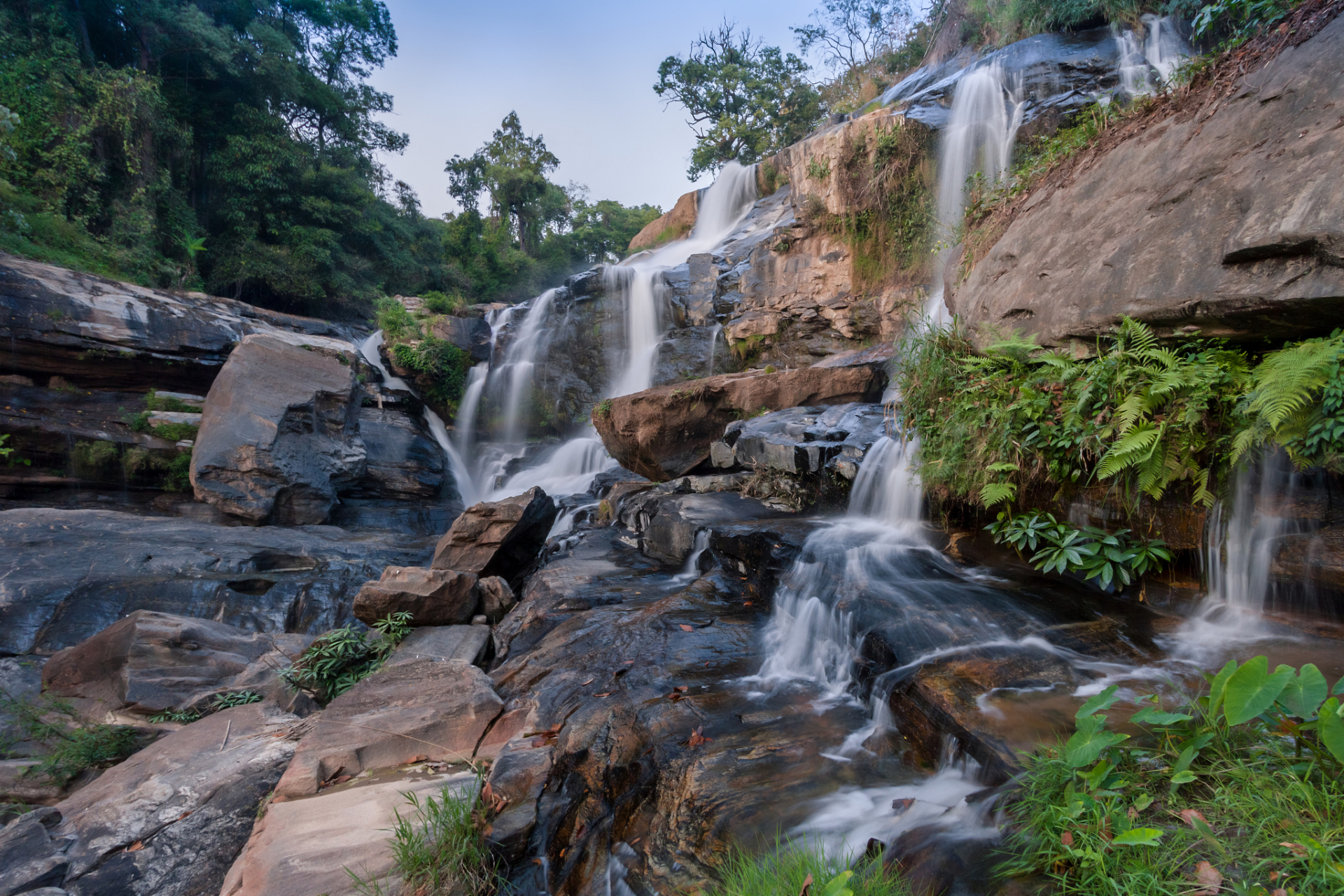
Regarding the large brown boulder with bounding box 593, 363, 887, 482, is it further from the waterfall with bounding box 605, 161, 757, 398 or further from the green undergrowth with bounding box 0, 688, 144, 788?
Result: the green undergrowth with bounding box 0, 688, 144, 788

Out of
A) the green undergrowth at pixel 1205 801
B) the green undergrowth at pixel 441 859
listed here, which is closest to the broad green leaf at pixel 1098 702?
the green undergrowth at pixel 1205 801

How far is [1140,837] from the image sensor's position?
1.83 meters

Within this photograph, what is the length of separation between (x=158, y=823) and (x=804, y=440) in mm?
6887

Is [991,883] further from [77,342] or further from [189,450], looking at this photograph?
[77,342]

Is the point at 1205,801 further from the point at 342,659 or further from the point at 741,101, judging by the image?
the point at 741,101

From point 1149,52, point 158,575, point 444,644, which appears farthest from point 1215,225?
point 158,575

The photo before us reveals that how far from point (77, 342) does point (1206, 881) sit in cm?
1589

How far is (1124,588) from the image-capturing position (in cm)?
415

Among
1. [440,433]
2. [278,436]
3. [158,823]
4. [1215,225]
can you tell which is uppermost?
[1215,225]

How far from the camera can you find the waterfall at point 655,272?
50.7ft

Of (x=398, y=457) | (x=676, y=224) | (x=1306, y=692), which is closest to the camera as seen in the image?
(x=1306, y=692)

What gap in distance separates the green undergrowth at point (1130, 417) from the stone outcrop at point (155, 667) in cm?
643

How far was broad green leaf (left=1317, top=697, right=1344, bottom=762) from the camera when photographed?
1746mm

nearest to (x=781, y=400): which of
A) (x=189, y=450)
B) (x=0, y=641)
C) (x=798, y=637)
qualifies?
(x=798, y=637)
